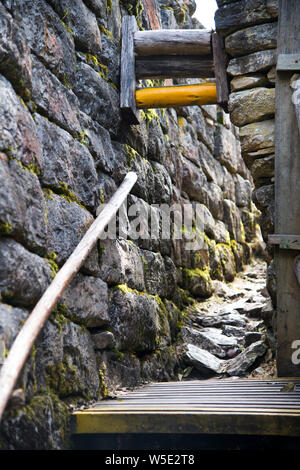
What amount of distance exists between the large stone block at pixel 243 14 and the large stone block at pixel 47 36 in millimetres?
1277

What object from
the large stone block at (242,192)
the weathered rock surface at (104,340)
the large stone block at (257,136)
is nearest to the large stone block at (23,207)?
the weathered rock surface at (104,340)

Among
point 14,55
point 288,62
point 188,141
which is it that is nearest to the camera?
point 14,55

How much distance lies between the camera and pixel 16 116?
248 centimetres

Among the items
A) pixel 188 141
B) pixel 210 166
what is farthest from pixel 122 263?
pixel 210 166

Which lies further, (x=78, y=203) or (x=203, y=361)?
(x=203, y=361)

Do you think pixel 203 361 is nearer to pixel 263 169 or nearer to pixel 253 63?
pixel 263 169

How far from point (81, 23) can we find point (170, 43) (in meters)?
0.99

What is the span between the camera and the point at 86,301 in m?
3.08

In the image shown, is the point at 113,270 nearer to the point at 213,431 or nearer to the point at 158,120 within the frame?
the point at 213,431

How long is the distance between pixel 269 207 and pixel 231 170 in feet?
14.8

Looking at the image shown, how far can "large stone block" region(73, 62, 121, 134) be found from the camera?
3.56 metres

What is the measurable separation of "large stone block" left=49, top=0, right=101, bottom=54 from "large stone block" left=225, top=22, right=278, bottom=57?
1.05 metres

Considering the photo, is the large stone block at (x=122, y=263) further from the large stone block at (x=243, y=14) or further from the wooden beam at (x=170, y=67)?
the large stone block at (x=243, y=14)

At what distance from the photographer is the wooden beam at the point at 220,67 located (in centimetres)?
416
